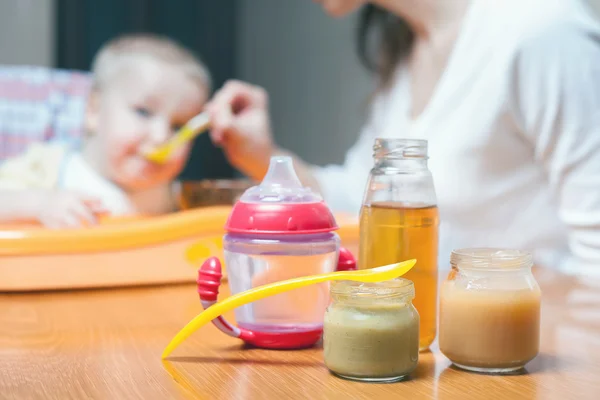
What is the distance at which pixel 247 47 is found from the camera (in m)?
3.10

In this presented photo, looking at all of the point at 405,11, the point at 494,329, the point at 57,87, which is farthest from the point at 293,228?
the point at 57,87

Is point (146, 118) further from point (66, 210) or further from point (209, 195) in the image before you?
point (66, 210)

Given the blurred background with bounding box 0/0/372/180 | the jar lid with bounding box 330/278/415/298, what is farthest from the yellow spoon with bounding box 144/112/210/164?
the blurred background with bounding box 0/0/372/180

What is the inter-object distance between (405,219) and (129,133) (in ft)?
3.54

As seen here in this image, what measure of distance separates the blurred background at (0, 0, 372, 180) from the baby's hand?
1.41m

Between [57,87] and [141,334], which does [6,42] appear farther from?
[141,334]

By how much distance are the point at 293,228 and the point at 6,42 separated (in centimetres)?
251

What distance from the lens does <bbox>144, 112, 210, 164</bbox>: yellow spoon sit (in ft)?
4.37

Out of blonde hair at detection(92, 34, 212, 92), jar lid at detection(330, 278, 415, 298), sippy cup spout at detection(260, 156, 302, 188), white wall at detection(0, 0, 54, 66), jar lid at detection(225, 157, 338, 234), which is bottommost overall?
jar lid at detection(330, 278, 415, 298)

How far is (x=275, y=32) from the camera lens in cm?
290

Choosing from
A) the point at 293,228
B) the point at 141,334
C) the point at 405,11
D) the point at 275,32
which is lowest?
the point at 141,334

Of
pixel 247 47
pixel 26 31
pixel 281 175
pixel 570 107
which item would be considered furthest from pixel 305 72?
pixel 281 175

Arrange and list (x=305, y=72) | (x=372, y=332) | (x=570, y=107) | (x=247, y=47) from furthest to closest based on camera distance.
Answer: (x=247, y=47) → (x=305, y=72) → (x=570, y=107) → (x=372, y=332)

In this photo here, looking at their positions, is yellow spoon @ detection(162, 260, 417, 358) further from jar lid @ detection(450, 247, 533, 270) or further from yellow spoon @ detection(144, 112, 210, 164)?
yellow spoon @ detection(144, 112, 210, 164)
